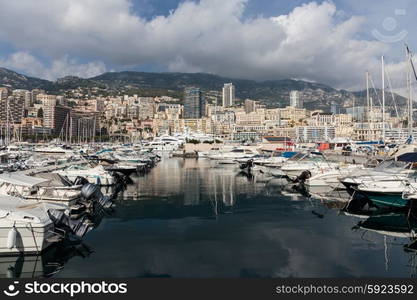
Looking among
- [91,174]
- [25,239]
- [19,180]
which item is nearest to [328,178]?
[91,174]

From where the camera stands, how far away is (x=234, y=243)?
13.1 m

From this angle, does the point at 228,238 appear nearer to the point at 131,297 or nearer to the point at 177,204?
the point at 131,297

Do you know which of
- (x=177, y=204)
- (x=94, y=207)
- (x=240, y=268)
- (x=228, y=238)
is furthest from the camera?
(x=177, y=204)

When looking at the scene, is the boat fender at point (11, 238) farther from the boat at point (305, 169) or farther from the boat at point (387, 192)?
the boat at point (305, 169)

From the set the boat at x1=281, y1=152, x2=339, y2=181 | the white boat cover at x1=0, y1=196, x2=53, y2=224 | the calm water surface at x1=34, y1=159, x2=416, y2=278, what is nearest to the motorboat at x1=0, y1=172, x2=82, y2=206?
the calm water surface at x1=34, y1=159, x2=416, y2=278

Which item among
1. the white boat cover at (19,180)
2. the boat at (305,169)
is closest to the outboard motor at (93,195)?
the white boat cover at (19,180)

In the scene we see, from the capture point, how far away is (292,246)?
41.5 feet

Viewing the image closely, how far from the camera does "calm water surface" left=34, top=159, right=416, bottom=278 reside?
34.0 feet

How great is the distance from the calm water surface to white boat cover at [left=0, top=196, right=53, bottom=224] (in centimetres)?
158

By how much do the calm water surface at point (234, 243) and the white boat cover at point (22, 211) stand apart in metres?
1.58

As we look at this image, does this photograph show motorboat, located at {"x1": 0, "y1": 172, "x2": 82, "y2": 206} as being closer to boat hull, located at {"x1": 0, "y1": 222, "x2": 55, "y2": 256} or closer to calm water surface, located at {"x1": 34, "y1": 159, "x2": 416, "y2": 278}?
calm water surface, located at {"x1": 34, "y1": 159, "x2": 416, "y2": 278}

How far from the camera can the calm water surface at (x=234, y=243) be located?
10352 mm

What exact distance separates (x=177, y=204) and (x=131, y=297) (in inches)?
518

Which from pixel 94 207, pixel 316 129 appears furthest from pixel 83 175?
pixel 316 129
